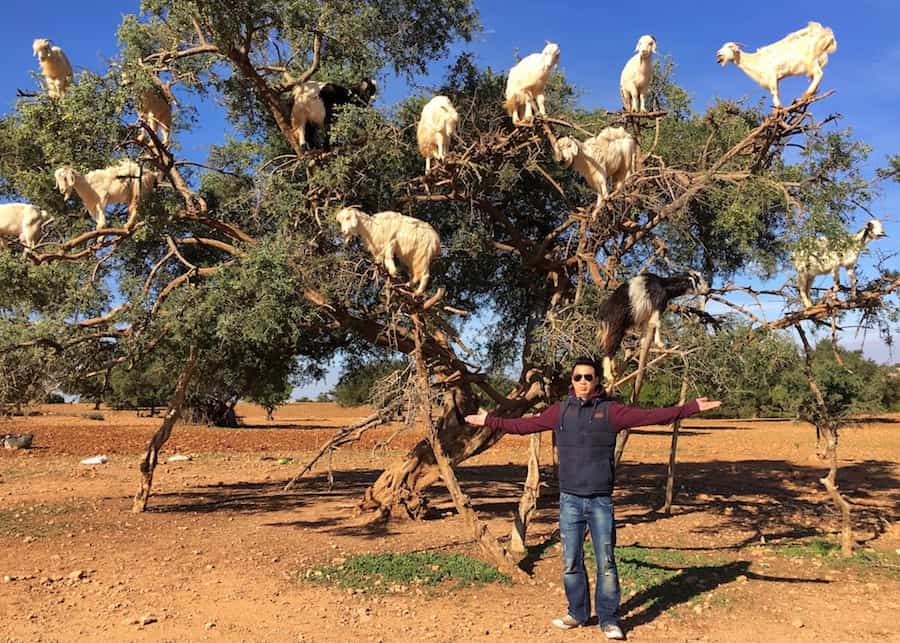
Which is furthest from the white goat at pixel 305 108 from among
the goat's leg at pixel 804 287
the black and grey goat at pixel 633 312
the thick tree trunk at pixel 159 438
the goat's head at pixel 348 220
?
the goat's leg at pixel 804 287

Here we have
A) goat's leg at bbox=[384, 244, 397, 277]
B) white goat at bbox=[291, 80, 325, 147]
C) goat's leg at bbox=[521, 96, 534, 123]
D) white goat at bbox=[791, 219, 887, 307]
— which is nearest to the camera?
goat's leg at bbox=[384, 244, 397, 277]

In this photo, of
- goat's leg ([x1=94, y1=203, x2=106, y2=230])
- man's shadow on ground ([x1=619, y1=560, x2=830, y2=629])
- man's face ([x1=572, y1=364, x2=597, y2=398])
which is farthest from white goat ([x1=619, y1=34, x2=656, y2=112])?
goat's leg ([x1=94, y1=203, x2=106, y2=230])

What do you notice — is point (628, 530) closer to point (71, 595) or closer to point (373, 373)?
point (373, 373)

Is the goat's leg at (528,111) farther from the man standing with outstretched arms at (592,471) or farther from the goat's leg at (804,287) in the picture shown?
→ the man standing with outstretched arms at (592,471)

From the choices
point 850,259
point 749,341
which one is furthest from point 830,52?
point 749,341

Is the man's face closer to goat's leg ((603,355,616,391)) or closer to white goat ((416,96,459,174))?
goat's leg ((603,355,616,391))

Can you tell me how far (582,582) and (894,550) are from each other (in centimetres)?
559

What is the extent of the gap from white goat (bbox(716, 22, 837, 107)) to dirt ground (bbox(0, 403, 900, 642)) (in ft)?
15.5

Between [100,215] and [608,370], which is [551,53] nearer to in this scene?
[608,370]

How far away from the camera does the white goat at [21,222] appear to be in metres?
7.99

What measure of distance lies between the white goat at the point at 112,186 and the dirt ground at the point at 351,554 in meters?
3.66

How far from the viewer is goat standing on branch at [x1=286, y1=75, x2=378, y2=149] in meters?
8.16

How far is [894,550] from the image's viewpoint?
8.70 metres

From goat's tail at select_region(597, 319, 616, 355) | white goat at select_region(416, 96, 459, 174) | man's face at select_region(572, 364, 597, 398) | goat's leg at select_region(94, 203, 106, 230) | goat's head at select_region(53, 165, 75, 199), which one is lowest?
man's face at select_region(572, 364, 597, 398)
